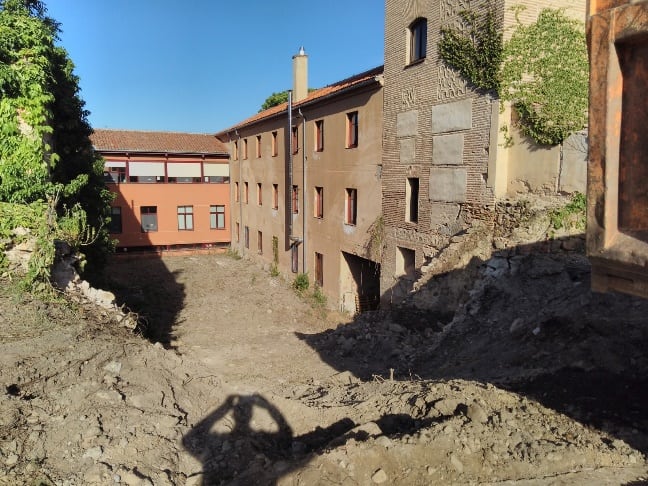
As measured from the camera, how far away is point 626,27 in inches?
122

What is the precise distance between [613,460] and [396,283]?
407 inches

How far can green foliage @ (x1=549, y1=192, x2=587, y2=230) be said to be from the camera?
10289 millimetres

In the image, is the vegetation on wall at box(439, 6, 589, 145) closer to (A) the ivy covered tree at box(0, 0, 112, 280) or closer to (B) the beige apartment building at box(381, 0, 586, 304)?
(B) the beige apartment building at box(381, 0, 586, 304)

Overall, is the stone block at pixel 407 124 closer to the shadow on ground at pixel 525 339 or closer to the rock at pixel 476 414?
the shadow on ground at pixel 525 339

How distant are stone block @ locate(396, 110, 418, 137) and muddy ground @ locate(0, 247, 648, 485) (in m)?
Result: 5.15

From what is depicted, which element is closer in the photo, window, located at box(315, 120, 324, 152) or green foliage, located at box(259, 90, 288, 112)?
window, located at box(315, 120, 324, 152)

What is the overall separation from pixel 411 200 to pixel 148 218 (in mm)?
20624

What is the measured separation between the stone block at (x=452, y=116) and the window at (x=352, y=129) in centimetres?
447

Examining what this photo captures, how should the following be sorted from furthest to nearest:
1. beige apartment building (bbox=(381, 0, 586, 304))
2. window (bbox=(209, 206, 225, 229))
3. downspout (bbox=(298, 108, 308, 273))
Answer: window (bbox=(209, 206, 225, 229)) < downspout (bbox=(298, 108, 308, 273)) < beige apartment building (bbox=(381, 0, 586, 304))

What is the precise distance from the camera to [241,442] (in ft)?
16.9

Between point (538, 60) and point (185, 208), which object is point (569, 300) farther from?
point (185, 208)

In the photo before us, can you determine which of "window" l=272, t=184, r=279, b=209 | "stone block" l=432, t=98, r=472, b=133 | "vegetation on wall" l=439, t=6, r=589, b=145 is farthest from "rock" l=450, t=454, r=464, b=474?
"window" l=272, t=184, r=279, b=209

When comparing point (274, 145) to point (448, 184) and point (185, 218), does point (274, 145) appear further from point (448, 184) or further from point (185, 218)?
point (448, 184)

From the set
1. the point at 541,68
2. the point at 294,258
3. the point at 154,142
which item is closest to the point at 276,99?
the point at 154,142
